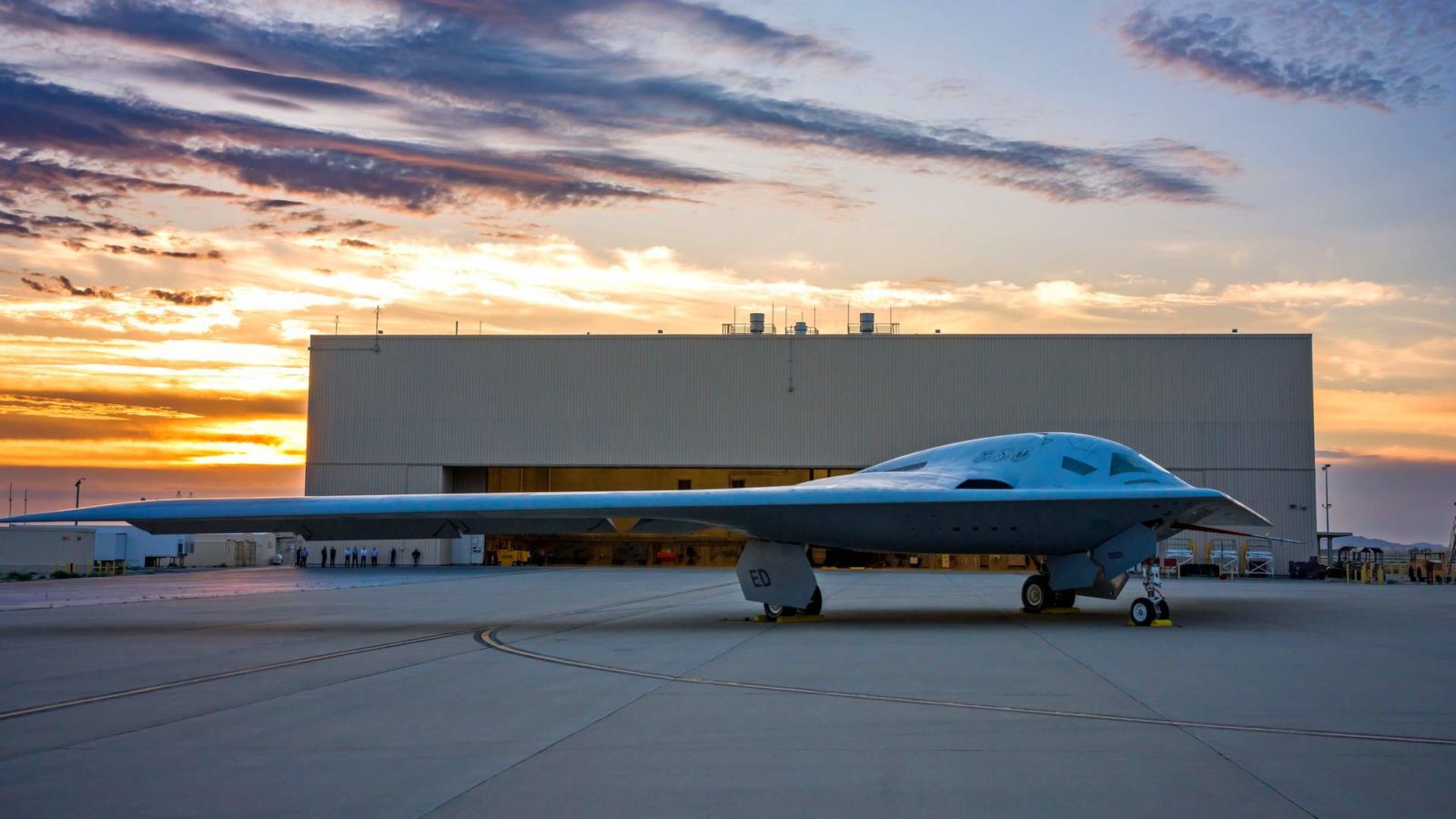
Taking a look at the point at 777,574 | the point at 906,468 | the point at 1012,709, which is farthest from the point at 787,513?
the point at 1012,709

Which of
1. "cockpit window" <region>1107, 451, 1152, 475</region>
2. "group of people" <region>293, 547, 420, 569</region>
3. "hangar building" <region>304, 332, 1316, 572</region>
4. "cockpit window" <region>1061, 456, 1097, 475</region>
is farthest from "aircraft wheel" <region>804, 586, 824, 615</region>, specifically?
"group of people" <region>293, 547, 420, 569</region>

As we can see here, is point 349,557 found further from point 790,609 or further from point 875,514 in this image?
point 875,514

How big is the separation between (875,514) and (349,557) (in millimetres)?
47445

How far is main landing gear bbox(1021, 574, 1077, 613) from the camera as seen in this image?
22.0 meters

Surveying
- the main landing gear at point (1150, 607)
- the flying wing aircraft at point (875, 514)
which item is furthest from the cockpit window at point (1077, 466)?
the main landing gear at point (1150, 607)

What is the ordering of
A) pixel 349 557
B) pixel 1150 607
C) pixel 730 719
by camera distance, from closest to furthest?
pixel 730 719 → pixel 1150 607 → pixel 349 557

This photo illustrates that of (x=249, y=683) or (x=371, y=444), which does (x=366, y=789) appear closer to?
(x=249, y=683)

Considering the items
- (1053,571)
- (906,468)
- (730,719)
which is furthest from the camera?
(906,468)

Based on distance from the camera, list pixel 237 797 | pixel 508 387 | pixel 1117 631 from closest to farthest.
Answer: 1. pixel 237 797
2. pixel 1117 631
3. pixel 508 387

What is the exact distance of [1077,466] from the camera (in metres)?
19.9

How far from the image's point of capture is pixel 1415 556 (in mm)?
52125

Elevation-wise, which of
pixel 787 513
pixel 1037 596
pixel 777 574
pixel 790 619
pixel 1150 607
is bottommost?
pixel 790 619

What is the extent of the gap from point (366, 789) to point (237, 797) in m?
0.72

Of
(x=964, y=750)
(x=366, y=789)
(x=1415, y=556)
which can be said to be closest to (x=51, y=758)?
(x=366, y=789)
